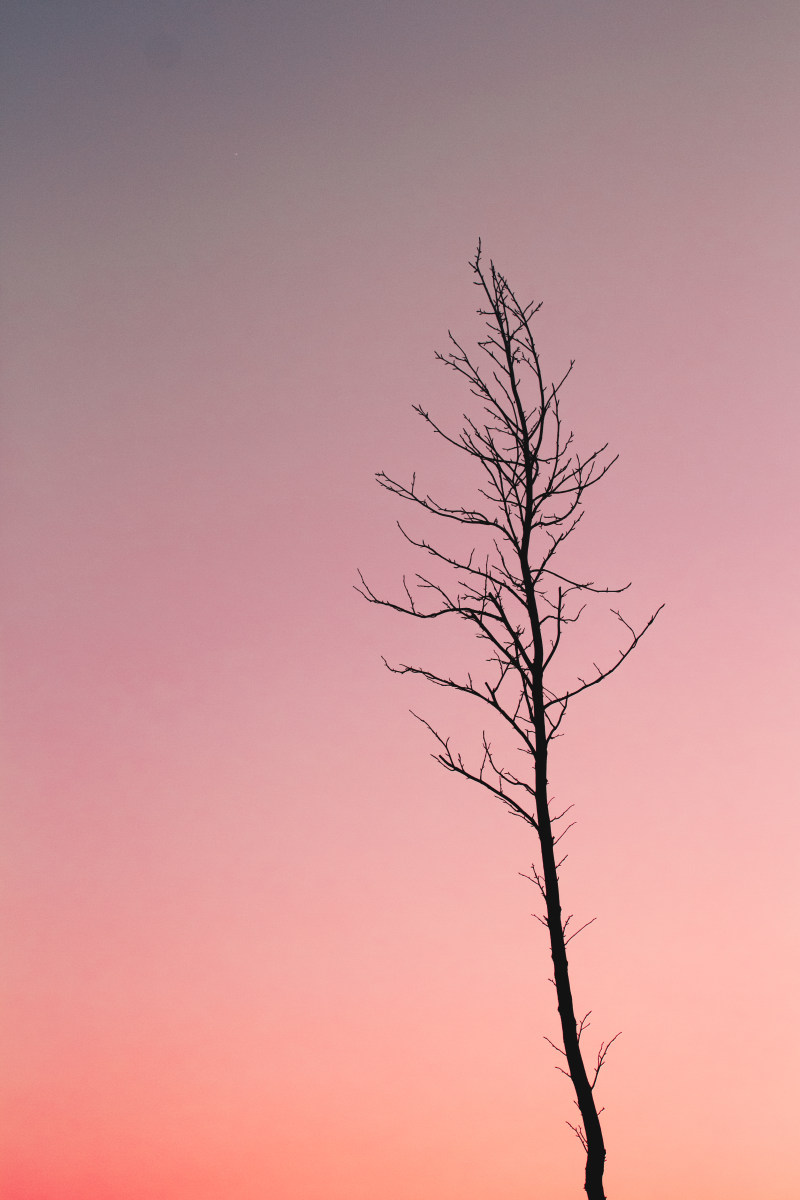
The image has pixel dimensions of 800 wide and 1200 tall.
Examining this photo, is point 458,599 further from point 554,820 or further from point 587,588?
point 554,820

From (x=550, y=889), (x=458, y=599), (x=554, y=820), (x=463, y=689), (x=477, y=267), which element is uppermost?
(x=477, y=267)

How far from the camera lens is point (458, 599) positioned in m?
7.58

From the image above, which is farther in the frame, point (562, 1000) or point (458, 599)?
point (458, 599)

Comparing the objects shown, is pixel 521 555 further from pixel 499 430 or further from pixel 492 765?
pixel 492 765

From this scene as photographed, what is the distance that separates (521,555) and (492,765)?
1443mm

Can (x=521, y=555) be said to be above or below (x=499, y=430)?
below

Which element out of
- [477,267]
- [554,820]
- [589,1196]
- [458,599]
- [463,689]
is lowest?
[589,1196]

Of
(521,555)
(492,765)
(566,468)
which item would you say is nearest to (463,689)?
(492,765)

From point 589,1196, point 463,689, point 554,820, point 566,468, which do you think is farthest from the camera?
point 566,468

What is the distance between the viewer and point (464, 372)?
796 cm

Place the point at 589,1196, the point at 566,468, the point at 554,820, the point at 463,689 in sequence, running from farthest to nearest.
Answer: the point at 566,468
the point at 463,689
the point at 554,820
the point at 589,1196

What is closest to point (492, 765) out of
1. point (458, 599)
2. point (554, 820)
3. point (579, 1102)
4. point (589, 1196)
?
point (554, 820)

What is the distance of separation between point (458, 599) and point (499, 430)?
1.26m

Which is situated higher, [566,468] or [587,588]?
[566,468]
